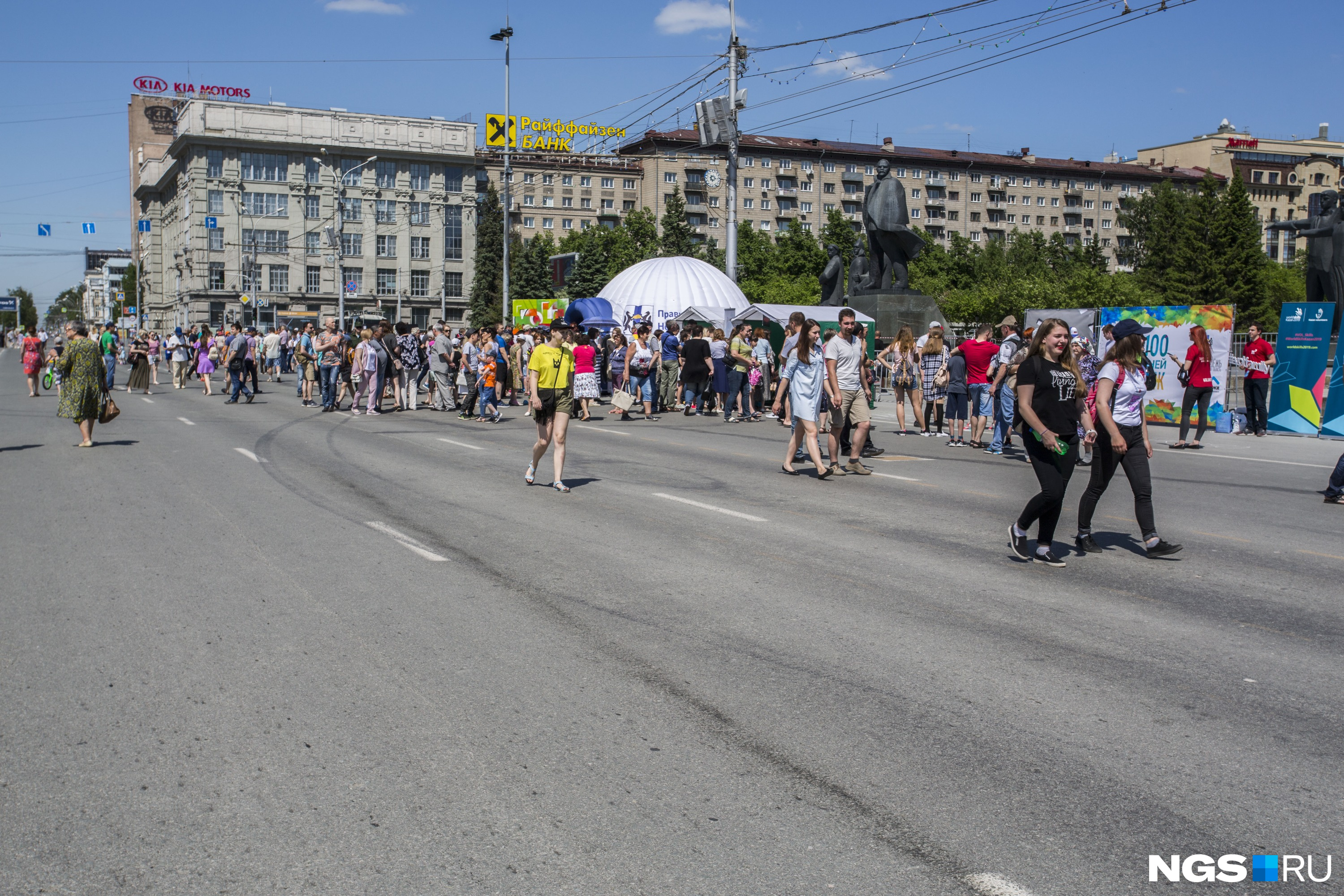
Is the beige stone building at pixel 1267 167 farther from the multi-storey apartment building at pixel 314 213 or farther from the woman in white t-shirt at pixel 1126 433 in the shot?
the woman in white t-shirt at pixel 1126 433

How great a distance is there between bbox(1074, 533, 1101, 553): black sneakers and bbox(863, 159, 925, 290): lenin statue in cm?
2095

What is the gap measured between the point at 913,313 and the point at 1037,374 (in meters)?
21.6

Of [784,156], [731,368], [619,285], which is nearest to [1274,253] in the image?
[784,156]

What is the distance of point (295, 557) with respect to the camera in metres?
8.03

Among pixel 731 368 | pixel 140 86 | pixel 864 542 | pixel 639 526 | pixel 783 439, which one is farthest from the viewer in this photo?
pixel 140 86

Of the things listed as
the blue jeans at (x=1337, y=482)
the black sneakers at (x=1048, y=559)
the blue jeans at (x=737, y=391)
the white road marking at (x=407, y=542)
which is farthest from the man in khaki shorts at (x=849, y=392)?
the blue jeans at (x=737, y=391)

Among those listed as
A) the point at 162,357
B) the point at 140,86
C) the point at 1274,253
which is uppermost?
the point at 140,86

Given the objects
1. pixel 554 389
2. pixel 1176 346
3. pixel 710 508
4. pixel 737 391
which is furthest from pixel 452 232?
pixel 710 508

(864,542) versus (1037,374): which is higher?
(1037,374)

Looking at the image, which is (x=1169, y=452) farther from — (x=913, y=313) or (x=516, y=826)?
(x=516, y=826)

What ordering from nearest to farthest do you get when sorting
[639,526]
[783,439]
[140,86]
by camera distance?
[639,526] < [783,439] < [140,86]

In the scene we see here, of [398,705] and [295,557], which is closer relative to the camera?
[398,705]

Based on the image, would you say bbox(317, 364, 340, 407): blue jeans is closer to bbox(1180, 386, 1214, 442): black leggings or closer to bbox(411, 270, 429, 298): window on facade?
bbox(1180, 386, 1214, 442): black leggings

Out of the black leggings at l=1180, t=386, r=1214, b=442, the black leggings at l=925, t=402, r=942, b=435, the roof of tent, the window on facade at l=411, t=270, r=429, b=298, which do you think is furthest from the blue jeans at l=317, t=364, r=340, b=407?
the window on facade at l=411, t=270, r=429, b=298
